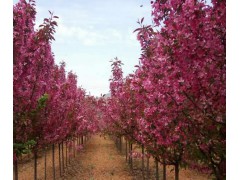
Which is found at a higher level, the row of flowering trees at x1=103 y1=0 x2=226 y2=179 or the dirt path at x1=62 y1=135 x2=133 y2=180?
the row of flowering trees at x1=103 y1=0 x2=226 y2=179

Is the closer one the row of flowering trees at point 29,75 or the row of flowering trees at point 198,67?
the row of flowering trees at point 198,67

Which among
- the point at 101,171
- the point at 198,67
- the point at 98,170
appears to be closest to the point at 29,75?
the point at 198,67

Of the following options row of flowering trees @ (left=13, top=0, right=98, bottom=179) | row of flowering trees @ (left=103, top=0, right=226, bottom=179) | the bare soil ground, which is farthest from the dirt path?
row of flowering trees @ (left=103, top=0, right=226, bottom=179)

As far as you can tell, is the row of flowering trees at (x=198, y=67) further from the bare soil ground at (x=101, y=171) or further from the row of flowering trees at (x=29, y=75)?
the bare soil ground at (x=101, y=171)

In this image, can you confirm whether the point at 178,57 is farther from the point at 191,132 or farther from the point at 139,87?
the point at 139,87

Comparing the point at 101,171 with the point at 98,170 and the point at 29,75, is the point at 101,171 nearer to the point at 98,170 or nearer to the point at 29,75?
the point at 98,170

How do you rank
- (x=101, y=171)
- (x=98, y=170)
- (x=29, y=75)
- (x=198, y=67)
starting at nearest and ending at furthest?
(x=198, y=67) < (x=29, y=75) < (x=101, y=171) < (x=98, y=170)

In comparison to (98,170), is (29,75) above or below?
above

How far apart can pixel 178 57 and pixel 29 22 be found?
4.83m

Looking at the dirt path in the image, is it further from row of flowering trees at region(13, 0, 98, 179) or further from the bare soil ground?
row of flowering trees at region(13, 0, 98, 179)

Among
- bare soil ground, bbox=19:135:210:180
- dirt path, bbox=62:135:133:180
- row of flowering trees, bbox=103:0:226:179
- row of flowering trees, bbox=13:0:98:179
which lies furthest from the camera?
dirt path, bbox=62:135:133:180

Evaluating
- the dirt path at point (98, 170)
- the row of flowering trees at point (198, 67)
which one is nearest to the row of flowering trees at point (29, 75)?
the row of flowering trees at point (198, 67)

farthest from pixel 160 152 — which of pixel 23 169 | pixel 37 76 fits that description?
pixel 23 169

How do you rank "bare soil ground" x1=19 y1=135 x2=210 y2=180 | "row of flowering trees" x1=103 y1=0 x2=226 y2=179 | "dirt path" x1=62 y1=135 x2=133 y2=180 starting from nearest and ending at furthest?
1. "row of flowering trees" x1=103 y1=0 x2=226 y2=179
2. "bare soil ground" x1=19 y1=135 x2=210 y2=180
3. "dirt path" x1=62 y1=135 x2=133 y2=180
